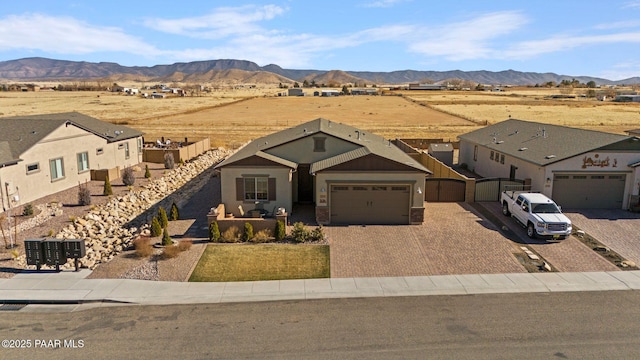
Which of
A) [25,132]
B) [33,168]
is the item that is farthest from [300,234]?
[25,132]

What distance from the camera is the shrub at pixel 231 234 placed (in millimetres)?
21219

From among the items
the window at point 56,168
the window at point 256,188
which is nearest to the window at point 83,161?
the window at point 56,168

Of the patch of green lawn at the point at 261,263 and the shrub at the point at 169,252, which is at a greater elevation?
the shrub at the point at 169,252

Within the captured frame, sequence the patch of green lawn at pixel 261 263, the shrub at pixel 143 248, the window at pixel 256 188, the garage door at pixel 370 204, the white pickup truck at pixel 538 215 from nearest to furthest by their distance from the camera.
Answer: the patch of green lawn at pixel 261 263, the shrub at pixel 143 248, the white pickup truck at pixel 538 215, the garage door at pixel 370 204, the window at pixel 256 188

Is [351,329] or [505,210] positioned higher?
[505,210]

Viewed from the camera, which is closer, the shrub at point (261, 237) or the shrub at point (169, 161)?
the shrub at point (261, 237)

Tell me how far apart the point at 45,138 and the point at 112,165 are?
317 inches

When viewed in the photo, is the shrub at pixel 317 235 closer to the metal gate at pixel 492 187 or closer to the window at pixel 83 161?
the metal gate at pixel 492 187

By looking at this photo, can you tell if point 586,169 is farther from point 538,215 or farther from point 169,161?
point 169,161

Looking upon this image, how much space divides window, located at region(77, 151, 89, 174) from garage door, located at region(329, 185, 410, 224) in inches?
790

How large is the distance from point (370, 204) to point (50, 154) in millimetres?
21162

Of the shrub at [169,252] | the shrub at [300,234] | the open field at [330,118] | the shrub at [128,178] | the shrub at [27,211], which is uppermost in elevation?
the open field at [330,118]

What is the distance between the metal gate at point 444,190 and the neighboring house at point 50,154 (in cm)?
2335

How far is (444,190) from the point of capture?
28438 millimetres
